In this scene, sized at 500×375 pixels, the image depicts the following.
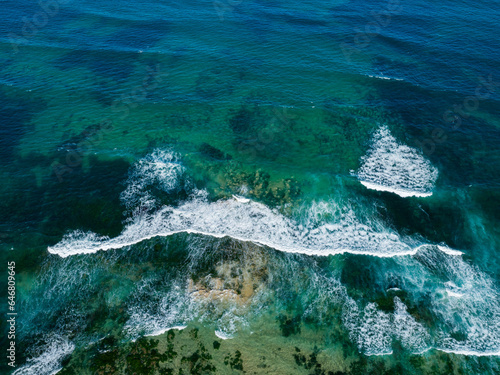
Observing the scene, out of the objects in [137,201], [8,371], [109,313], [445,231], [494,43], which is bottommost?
[8,371]

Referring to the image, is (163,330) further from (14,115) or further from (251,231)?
(14,115)

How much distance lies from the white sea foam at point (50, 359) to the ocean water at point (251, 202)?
0.41 feet

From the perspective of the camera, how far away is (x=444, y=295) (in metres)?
27.0

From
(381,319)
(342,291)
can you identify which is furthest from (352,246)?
(381,319)

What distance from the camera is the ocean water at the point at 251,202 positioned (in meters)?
24.6

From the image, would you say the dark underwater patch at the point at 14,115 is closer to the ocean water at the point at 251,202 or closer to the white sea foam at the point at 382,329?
the ocean water at the point at 251,202

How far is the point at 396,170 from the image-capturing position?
3703 centimetres

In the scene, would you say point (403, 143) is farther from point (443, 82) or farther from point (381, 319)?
point (381, 319)

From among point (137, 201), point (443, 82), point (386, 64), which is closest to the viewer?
point (137, 201)

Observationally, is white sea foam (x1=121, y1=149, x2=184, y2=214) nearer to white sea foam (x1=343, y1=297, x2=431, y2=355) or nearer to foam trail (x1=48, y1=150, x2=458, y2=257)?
foam trail (x1=48, y1=150, x2=458, y2=257)

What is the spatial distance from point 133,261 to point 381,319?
22.4 metres

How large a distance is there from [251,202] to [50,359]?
841 inches

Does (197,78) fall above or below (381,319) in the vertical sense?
above

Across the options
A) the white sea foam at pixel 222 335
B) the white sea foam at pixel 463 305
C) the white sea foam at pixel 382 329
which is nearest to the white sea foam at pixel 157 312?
the white sea foam at pixel 222 335
